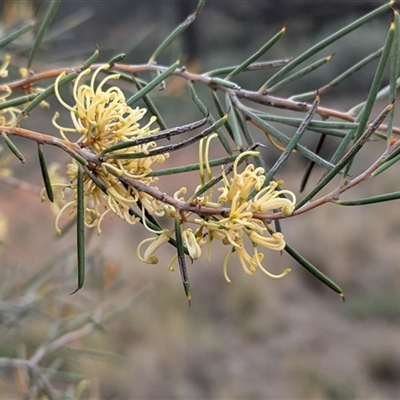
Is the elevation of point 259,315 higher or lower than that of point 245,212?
lower

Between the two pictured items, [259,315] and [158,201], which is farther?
[259,315]

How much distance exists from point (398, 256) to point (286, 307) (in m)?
0.70

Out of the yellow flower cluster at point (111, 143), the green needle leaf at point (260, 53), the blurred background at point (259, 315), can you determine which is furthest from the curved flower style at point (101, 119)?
the blurred background at point (259, 315)

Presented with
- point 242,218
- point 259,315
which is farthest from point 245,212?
point 259,315

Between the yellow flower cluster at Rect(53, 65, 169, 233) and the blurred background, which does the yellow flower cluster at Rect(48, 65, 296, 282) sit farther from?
the blurred background

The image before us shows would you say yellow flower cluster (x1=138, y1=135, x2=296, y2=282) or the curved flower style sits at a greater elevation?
the curved flower style

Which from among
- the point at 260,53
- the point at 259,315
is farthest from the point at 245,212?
the point at 259,315

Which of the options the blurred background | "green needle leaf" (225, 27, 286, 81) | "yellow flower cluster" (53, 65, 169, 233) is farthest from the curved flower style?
the blurred background

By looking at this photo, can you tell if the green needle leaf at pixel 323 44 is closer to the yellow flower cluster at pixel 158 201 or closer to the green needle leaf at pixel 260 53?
the green needle leaf at pixel 260 53

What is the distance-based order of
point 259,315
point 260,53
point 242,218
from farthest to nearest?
point 259,315
point 260,53
point 242,218

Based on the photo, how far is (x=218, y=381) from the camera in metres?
2.04

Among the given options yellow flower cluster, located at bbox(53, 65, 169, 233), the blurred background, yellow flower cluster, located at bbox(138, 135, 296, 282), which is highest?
yellow flower cluster, located at bbox(53, 65, 169, 233)

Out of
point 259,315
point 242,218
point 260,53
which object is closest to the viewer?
point 242,218

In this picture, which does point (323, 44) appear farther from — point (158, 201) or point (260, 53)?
point (158, 201)
